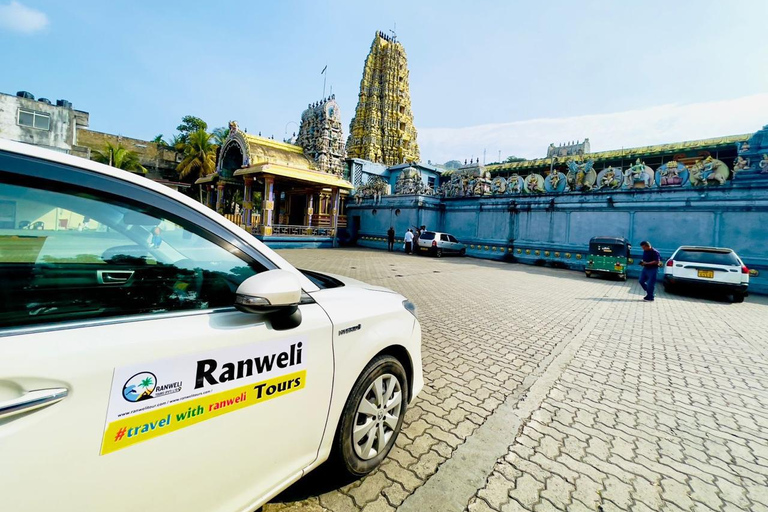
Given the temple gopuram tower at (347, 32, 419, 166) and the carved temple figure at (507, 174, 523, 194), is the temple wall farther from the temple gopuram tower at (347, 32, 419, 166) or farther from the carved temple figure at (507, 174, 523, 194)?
the temple gopuram tower at (347, 32, 419, 166)

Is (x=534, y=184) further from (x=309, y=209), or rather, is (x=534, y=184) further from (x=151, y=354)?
(x=151, y=354)

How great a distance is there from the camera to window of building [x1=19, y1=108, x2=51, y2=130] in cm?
1666

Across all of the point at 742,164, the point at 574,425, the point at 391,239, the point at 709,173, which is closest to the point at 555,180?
the point at 709,173

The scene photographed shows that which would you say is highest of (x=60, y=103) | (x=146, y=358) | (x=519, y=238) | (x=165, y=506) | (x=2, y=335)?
(x=60, y=103)

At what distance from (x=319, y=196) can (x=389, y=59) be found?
87.8 feet

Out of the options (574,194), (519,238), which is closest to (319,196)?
(519,238)

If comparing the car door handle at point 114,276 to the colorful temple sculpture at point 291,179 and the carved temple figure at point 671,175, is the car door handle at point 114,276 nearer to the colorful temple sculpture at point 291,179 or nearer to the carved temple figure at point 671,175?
the carved temple figure at point 671,175

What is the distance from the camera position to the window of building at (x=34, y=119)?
16656mm

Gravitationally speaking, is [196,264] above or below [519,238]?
below

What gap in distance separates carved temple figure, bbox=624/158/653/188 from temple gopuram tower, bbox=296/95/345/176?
1885cm

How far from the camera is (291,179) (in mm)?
21141

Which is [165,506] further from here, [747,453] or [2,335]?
[747,453]

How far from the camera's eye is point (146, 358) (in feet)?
3.86

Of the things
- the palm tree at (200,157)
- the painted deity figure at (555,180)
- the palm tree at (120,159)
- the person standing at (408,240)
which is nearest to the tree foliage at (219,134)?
the palm tree at (200,157)
